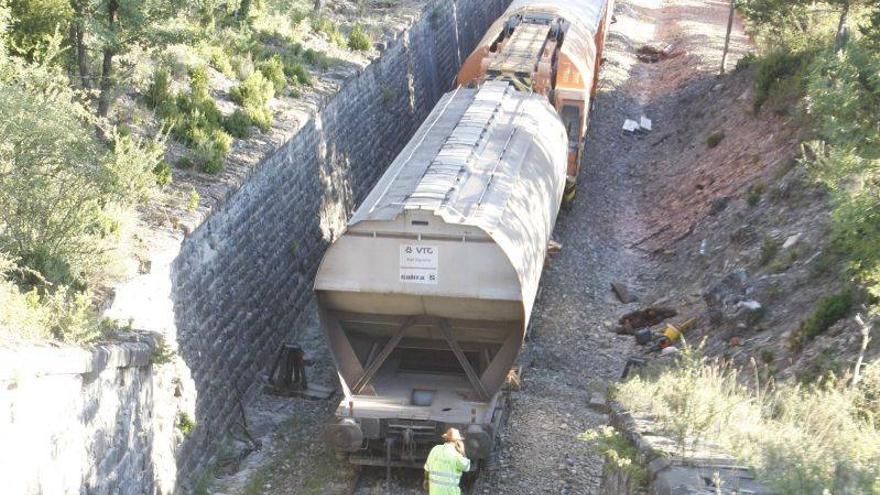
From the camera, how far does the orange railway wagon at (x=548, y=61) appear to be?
57.0ft

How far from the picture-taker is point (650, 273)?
63.0ft

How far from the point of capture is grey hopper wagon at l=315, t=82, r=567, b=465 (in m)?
11.6

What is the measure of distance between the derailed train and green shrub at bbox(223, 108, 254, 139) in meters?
2.85

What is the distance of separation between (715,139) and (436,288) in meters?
13.1

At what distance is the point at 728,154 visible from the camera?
22.1m

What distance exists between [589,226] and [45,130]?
12.0 metres

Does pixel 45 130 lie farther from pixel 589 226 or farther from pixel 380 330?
pixel 589 226

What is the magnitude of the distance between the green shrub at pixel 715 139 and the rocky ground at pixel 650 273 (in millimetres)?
46

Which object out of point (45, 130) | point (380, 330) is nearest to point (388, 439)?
point (380, 330)

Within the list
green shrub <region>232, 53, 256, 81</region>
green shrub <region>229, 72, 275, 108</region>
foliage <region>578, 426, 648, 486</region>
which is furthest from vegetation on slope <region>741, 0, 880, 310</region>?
green shrub <region>232, 53, 256, 81</region>

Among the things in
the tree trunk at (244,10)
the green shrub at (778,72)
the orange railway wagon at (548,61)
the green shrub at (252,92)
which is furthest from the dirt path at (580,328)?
the tree trunk at (244,10)

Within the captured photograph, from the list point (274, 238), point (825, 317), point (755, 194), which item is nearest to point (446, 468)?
point (825, 317)

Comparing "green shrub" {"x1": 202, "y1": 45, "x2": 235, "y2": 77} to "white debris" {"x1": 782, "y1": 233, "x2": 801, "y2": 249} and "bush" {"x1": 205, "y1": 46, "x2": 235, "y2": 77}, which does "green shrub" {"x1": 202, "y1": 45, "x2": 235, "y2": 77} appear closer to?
"bush" {"x1": 205, "y1": 46, "x2": 235, "y2": 77}

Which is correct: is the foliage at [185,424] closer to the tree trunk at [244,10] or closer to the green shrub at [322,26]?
the tree trunk at [244,10]
